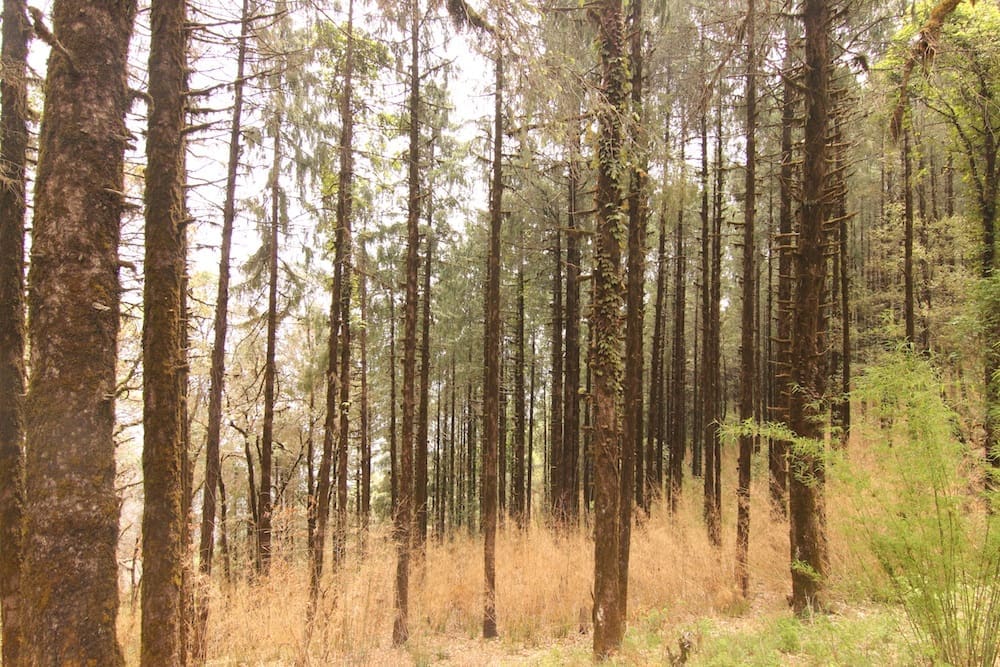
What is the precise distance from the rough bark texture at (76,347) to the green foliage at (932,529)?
18.4ft

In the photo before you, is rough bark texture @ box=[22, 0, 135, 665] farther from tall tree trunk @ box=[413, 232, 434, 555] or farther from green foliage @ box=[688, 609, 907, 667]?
tall tree trunk @ box=[413, 232, 434, 555]

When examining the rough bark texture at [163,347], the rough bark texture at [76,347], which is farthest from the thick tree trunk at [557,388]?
the rough bark texture at [76,347]

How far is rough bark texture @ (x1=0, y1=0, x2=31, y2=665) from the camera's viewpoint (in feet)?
16.9

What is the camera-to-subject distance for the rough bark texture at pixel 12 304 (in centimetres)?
515

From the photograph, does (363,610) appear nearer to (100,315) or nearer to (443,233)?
(100,315)

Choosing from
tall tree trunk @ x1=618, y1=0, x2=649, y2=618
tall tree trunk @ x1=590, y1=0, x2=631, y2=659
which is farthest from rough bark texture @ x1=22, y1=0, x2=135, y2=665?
tall tree trunk @ x1=618, y1=0, x2=649, y2=618

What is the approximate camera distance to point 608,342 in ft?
20.1

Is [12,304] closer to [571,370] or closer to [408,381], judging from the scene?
[408,381]

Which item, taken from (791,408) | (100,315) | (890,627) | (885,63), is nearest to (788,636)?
(890,627)

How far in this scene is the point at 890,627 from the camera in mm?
4812

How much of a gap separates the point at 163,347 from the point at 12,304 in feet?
11.9

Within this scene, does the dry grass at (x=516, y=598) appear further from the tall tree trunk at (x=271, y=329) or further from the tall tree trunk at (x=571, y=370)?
the tall tree trunk at (x=271, y=329)

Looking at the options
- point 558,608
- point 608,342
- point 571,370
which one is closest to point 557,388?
point 571,370

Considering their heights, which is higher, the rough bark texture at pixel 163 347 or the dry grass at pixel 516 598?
the rough bark texture at pixel 163 347
